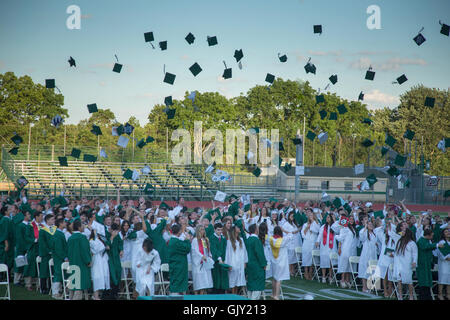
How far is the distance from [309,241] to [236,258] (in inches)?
149

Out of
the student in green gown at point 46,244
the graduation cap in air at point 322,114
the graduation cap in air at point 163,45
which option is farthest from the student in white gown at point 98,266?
the graduation cap in air at point 322,114

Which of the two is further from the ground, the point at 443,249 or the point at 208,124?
the point at 208,124

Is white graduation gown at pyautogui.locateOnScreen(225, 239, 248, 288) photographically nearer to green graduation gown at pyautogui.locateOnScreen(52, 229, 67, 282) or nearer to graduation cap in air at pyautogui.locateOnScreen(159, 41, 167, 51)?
green graduation gown at pyautogui.locateOnScreen(52, 229, 67, 282)

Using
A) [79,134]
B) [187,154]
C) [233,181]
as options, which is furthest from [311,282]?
[79,134]

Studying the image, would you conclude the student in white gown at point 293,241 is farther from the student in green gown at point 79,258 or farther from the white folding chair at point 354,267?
the student in green gown at point 79,258

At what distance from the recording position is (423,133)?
6694 centimetres

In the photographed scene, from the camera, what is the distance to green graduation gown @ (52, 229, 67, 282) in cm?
1093

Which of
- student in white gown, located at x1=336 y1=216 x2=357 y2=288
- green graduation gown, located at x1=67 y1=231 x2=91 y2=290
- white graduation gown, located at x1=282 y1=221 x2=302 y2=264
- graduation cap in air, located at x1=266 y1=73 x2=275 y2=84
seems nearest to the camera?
green graduation gown, located at x1=67 y1=231 x2=91 y2=290

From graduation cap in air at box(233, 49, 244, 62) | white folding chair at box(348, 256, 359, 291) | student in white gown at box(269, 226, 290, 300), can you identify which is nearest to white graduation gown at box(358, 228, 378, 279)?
white folding chair at box(348, 256, 359, 291)

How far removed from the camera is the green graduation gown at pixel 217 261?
36.3 ft

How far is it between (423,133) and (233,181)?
34.7 meters

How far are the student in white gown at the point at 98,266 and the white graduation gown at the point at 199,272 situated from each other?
63.4 inches

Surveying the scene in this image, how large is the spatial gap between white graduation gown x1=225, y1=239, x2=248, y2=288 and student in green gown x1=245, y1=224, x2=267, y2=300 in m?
0.27
